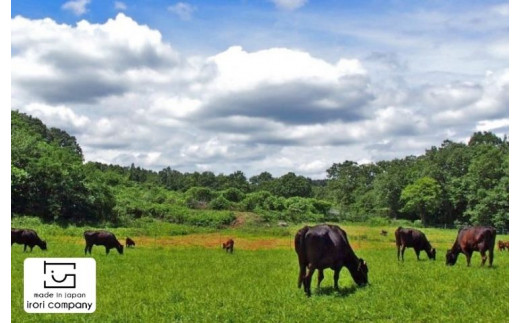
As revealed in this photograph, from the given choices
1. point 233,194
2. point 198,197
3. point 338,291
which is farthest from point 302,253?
point 198,197

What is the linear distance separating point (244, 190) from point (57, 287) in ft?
14.4

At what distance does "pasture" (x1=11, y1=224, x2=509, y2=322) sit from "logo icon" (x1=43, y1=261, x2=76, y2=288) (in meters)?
0.46

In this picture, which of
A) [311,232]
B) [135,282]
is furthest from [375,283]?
[135,282]

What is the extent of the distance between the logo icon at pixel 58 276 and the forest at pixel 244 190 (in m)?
3.04

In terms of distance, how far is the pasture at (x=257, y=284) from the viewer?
7.85 meters

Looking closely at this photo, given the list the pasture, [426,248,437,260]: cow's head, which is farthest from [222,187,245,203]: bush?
[426,248,437,260]: cow's head

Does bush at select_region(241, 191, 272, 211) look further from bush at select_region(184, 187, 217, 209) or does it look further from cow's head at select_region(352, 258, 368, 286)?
cow's head at select_region(352, 258, 368, 286)

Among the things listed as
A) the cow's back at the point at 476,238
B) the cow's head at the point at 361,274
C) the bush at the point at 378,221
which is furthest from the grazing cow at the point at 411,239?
the cow's head at the point at 361,274

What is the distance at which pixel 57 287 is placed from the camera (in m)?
7.40

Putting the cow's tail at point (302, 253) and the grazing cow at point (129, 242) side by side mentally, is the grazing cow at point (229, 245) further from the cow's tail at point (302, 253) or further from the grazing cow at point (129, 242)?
the cow's tail at point (302, 253)

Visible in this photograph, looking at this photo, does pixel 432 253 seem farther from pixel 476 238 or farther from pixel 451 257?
pixel 476 238

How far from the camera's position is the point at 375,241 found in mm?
12906

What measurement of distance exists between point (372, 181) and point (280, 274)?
2.79 meters
